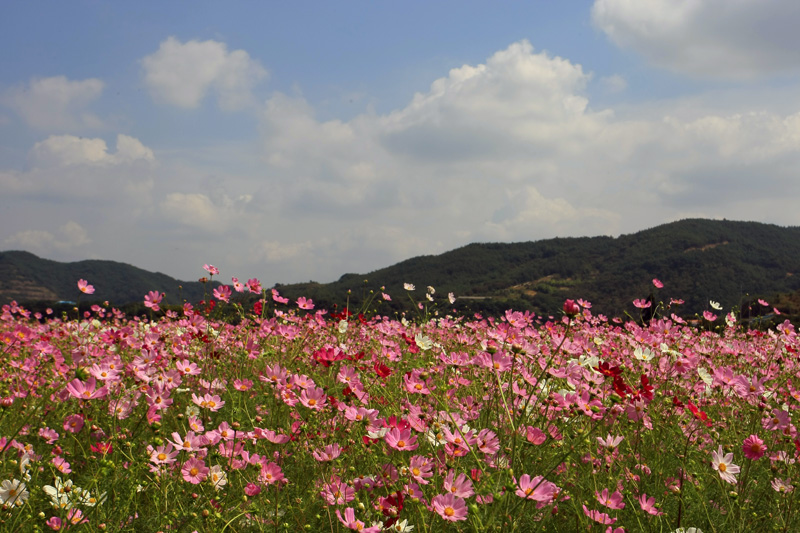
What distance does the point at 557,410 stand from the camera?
2625 millimetres

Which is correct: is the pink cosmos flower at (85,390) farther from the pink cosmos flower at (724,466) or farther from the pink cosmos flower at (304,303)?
the pink cosmos flower at (724,466)

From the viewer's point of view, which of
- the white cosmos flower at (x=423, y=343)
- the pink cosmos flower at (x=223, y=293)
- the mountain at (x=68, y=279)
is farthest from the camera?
the mountain at (x=68, y=279)

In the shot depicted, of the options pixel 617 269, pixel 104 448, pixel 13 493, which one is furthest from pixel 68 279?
pixel 13 493

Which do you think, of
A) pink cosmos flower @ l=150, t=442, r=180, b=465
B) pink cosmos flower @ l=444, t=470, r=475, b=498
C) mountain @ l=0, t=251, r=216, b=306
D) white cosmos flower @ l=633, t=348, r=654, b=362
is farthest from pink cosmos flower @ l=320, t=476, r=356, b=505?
mountain @ l=0, t=251, r=216, b=306

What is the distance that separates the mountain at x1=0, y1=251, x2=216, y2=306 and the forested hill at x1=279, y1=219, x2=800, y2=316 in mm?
64411

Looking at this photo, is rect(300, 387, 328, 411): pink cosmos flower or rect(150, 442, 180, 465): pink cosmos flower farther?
rect(300, 387, 328, 411): pink cosmos flower

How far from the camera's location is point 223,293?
3.95 metres

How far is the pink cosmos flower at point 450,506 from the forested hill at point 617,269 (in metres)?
62.2

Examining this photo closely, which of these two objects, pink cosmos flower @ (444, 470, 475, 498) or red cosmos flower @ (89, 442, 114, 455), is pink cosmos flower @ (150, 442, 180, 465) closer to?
red cosmos flower @ (89, 442, 114, 455)

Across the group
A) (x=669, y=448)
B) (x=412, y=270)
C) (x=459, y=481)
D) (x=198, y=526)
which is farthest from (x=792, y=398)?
(x=412, y=270)

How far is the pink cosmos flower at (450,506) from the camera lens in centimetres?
174

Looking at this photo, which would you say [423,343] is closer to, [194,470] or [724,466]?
[194,470]

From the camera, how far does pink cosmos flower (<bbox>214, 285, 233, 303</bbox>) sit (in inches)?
153

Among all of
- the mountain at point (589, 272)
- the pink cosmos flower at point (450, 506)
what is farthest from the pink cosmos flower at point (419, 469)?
the mountain at point (589, 272)
